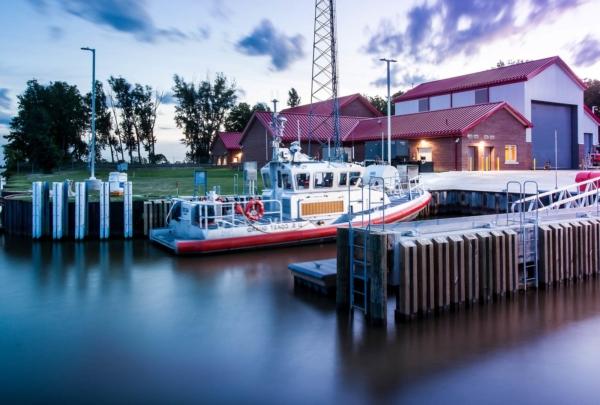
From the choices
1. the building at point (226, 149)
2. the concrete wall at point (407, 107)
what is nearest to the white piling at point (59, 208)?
the concrete wall at point (407, 107)

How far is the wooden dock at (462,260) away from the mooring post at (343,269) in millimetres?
16

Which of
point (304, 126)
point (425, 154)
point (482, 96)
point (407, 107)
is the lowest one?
point (425, 154)

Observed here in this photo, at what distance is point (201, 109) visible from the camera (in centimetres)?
7269

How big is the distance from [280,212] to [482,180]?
661 inches

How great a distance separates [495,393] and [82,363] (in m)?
5.23

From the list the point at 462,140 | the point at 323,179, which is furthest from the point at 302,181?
the point at 462,140

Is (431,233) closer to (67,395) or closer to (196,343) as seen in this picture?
(196,343)

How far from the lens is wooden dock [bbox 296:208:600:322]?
8266 mm

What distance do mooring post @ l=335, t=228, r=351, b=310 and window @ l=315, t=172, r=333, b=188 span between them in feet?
25.1

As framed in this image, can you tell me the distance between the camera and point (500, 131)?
117 feet

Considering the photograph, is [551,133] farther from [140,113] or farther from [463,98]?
[140,113]

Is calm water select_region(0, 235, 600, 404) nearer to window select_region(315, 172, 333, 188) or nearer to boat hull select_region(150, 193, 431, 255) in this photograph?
boat hull select_region(150, 193, 431, 255)

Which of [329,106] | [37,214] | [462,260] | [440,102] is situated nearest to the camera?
[462,260]

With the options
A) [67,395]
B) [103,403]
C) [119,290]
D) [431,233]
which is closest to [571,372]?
[431,233]
